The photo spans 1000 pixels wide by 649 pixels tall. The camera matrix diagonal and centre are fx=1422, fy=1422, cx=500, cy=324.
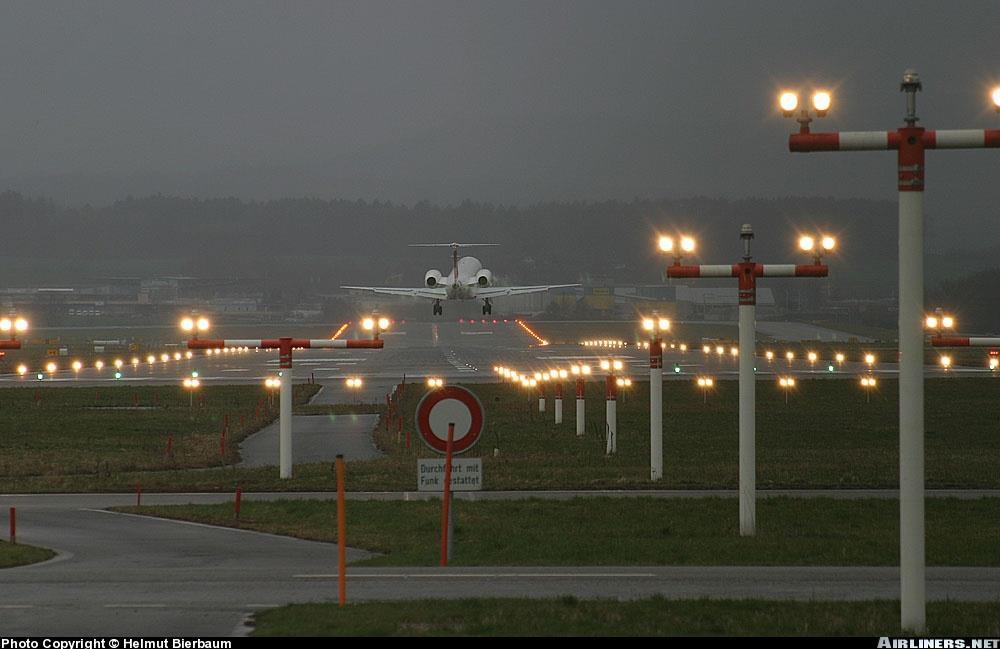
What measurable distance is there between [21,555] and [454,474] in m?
7.31

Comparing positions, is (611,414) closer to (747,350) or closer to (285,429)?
(285,429)

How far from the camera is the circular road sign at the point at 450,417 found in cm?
1905

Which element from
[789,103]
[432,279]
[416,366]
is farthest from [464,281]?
[789,103]

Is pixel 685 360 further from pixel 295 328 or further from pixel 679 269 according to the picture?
pixel 679 269

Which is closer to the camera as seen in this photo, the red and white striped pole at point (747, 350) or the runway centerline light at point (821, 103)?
the runway centerline light at point (821, 103)

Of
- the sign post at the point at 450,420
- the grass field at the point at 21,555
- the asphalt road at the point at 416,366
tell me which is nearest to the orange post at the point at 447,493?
the sign post at the point at 450,420

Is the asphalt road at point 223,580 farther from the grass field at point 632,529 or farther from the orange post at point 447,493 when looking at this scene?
the grass field at point 632,529

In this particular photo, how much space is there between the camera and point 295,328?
165 meters

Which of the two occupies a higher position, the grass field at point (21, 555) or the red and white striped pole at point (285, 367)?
the red and white striped pole at point (285, 367)

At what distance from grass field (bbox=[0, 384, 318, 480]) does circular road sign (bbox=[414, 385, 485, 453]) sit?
70.3 feet

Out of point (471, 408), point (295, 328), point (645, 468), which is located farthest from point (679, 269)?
point (295, 328)

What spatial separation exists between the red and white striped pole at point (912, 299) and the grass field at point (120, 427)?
2840cm

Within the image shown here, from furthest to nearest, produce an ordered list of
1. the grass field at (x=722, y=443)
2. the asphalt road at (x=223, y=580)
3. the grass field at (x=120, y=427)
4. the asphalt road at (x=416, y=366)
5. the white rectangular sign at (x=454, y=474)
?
the asphalt road at (x=416, y=366)
the grass field at (x=120, y=427)
the grass field at (x=722, y=443)
the white rectangular sign at (x=454, y=474)
the asphalt road at (x=223, y=580)

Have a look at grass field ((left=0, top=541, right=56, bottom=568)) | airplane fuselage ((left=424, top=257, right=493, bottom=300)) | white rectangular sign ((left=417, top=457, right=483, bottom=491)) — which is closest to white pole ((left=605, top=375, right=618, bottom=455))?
grass field ((left=0, top=541, right=56, bottom=568))
